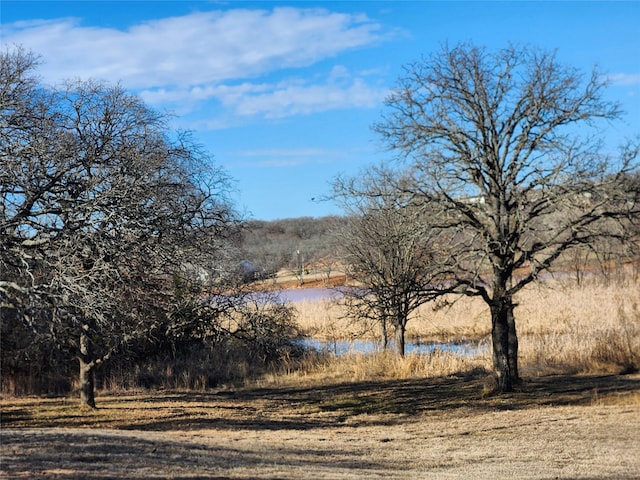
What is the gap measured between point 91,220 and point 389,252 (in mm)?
11475

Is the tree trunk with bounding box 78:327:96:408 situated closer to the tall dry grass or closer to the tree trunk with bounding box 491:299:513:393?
the tall dry grass

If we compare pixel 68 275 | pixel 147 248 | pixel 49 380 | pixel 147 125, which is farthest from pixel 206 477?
pixel 49 380

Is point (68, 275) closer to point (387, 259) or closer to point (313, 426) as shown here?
point (313, 426)

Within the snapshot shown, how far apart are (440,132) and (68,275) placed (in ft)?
29.2

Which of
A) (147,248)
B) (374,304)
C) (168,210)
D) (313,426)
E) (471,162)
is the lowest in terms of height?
(313,426)

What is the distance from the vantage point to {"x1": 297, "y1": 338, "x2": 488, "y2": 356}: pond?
2412 centimetres

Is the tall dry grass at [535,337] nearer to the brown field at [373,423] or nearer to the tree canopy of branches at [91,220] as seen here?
the brown field at [373,423]

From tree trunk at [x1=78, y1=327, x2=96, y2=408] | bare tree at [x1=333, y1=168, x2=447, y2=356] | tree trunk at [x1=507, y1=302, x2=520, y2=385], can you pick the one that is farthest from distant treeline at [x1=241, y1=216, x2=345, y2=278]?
tree trunk at [x1=78, y1=327, x2=96, y2=408]

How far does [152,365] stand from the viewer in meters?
20.7

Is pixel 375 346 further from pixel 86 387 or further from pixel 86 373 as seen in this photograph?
pixel 86 373

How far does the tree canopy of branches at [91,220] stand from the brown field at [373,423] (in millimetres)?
1861

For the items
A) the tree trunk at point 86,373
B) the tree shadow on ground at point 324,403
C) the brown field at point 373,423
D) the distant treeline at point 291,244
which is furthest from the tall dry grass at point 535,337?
the tree trunk at point 86,373

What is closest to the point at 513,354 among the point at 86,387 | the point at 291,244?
the point at 86,387

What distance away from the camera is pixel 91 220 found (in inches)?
417
